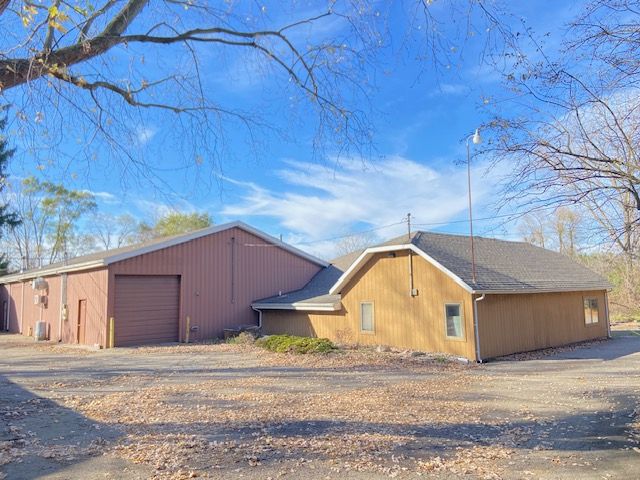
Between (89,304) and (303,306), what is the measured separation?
8.64 meters

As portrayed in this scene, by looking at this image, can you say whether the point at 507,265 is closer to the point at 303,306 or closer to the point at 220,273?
the point at 303,306

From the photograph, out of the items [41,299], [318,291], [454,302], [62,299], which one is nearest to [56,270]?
[62,299]

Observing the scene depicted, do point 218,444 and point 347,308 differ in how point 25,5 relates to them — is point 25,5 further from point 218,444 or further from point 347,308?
point 347,308

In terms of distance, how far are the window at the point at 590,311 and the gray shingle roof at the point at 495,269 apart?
0.63 metres

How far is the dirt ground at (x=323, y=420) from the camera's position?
511cm

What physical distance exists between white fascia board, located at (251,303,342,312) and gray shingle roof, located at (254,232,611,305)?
0.17m

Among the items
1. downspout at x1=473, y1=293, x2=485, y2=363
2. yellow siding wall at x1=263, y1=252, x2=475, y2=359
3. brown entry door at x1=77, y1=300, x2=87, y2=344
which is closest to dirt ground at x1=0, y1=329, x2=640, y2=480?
downspout at x1=473, y1=293, x2=485, y2=363

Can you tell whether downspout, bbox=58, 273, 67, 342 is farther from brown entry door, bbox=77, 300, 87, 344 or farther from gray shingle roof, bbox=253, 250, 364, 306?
gray shingle roof, bbox=253, 250, 364, 306

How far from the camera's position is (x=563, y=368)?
1249cm

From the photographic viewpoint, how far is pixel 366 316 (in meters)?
17.6

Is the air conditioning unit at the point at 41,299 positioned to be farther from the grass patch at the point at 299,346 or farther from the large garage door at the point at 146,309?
the grass patch at the point at 299,346

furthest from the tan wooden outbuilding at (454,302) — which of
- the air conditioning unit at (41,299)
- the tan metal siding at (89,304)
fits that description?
the air conditioning unit at (41,299)

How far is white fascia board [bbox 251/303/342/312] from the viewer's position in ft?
60.8

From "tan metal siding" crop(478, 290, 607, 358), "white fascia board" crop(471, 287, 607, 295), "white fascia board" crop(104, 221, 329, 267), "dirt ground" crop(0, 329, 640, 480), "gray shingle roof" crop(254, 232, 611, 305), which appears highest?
"white fascia board" crop(104, 221, 329, 267)
